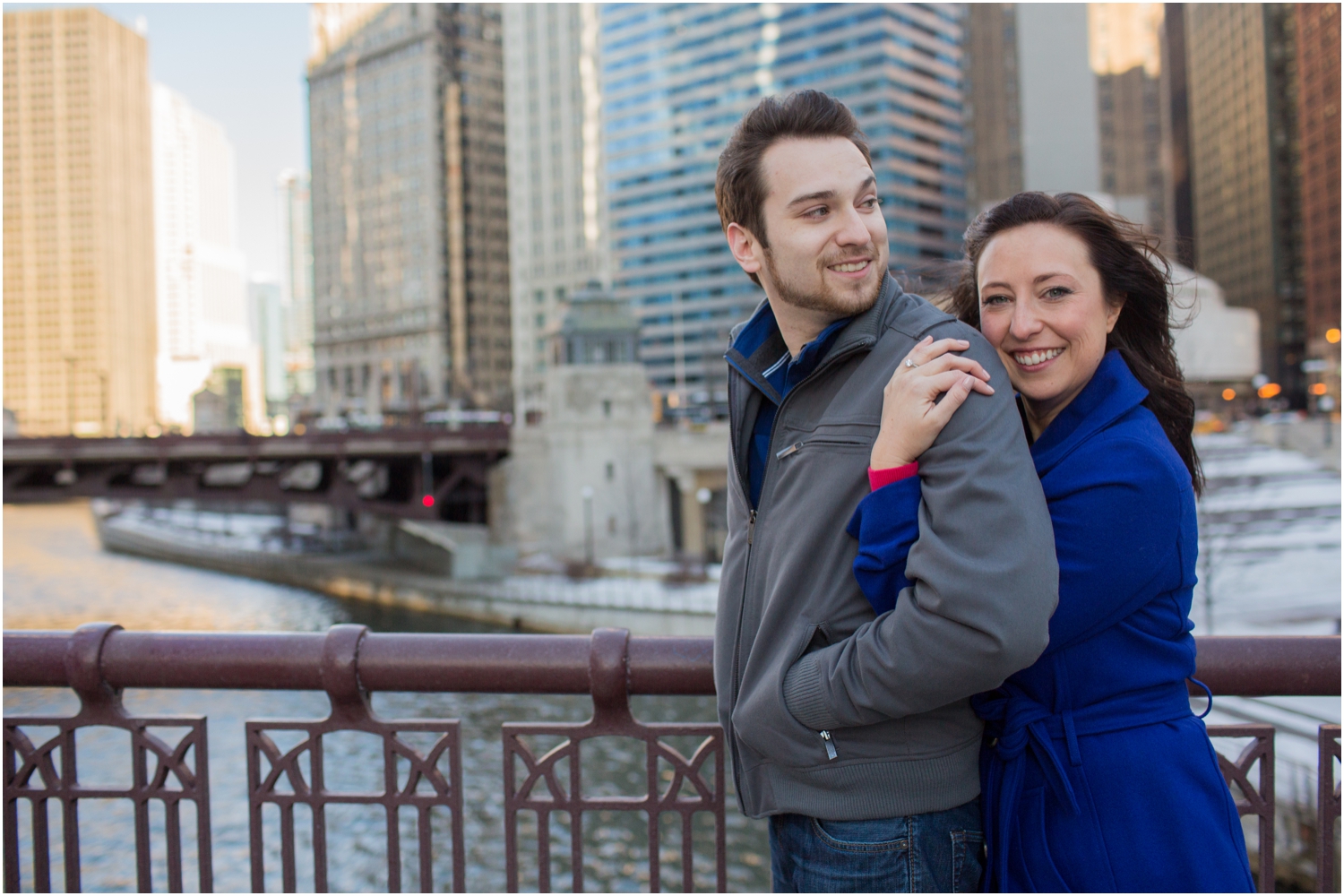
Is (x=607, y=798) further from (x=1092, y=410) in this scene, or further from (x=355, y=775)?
(x=355, y=775)

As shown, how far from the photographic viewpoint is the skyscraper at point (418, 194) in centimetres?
13088

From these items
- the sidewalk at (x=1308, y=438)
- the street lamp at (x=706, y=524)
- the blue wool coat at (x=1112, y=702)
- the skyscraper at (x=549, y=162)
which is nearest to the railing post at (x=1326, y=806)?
the blue wool coat at (x=1112, y=702)

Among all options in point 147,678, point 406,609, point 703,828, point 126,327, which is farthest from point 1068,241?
point 126,327

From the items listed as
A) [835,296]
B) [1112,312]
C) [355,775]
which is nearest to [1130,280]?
[1112,312]

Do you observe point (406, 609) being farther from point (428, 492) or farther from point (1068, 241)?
point (1068, 241)

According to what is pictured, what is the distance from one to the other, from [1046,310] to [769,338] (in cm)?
73

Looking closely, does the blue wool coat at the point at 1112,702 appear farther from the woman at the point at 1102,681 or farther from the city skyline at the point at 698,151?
the city skyline at the point at 698,151

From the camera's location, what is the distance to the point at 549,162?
121625 mm

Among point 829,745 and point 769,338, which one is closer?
point 829,745

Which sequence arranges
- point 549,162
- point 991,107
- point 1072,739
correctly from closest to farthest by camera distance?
point 1072,739 < point 991,107 < point 549,162

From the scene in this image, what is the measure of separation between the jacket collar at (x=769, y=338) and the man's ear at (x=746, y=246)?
4.8 inches

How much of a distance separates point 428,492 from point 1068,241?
147 ft

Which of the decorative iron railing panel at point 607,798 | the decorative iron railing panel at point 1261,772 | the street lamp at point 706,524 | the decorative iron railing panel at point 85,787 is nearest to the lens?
the decorative iron railing panel at point 1261,772

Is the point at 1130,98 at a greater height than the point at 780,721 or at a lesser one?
greater
